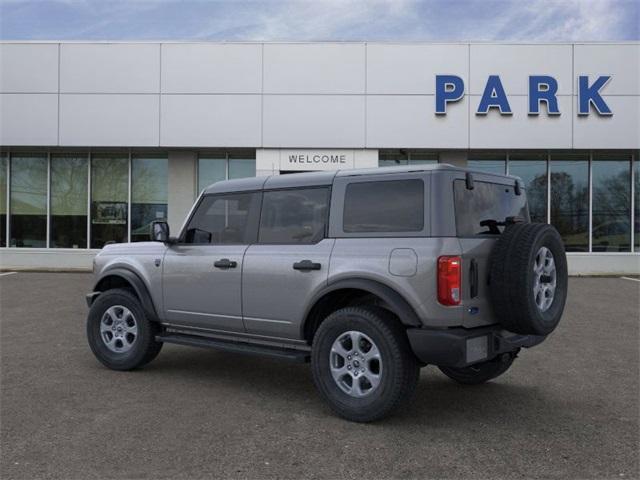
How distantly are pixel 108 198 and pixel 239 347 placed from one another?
560 inches

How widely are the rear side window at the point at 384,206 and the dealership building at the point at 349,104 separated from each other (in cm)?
1117

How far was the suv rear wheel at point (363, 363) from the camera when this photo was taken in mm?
4199

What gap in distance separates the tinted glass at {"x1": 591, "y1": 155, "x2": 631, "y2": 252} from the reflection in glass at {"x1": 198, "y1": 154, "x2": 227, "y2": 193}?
435 inches

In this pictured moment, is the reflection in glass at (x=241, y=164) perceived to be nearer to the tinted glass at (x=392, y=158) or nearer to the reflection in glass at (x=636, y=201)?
the tinted glass at (x=392, y=158)

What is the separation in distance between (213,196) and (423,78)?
12.0 m

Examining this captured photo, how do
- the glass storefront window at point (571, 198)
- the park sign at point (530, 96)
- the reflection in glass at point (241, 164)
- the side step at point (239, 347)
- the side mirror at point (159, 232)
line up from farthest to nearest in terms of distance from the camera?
the reflection in glass at point (241, 164) → the glass storefront window at point (571, 198) → the park sign at point (530, 96) → the side mirror at point (159, 232) → the side step at point (239, 347)

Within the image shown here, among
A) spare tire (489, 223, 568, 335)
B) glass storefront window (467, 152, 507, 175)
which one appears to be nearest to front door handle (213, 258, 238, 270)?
spare tire (489, 223, 568, 335)

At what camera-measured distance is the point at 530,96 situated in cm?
1609

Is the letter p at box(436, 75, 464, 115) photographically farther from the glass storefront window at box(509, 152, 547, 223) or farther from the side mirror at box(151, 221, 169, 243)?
the side mirror at box(151, 221, 169, 243)

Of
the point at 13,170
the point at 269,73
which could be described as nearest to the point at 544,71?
the point at 269,73

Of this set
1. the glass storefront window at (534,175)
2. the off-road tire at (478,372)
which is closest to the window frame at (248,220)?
the off-road tire at (478,372)

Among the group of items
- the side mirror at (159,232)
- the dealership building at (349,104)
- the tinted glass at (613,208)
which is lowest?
the side mirror at (159,232)

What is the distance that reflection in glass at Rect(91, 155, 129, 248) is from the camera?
58.7ft

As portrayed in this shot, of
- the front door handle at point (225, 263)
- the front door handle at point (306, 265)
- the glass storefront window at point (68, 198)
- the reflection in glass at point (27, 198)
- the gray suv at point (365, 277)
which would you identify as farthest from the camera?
the reflection in glass at point (27, 198)
